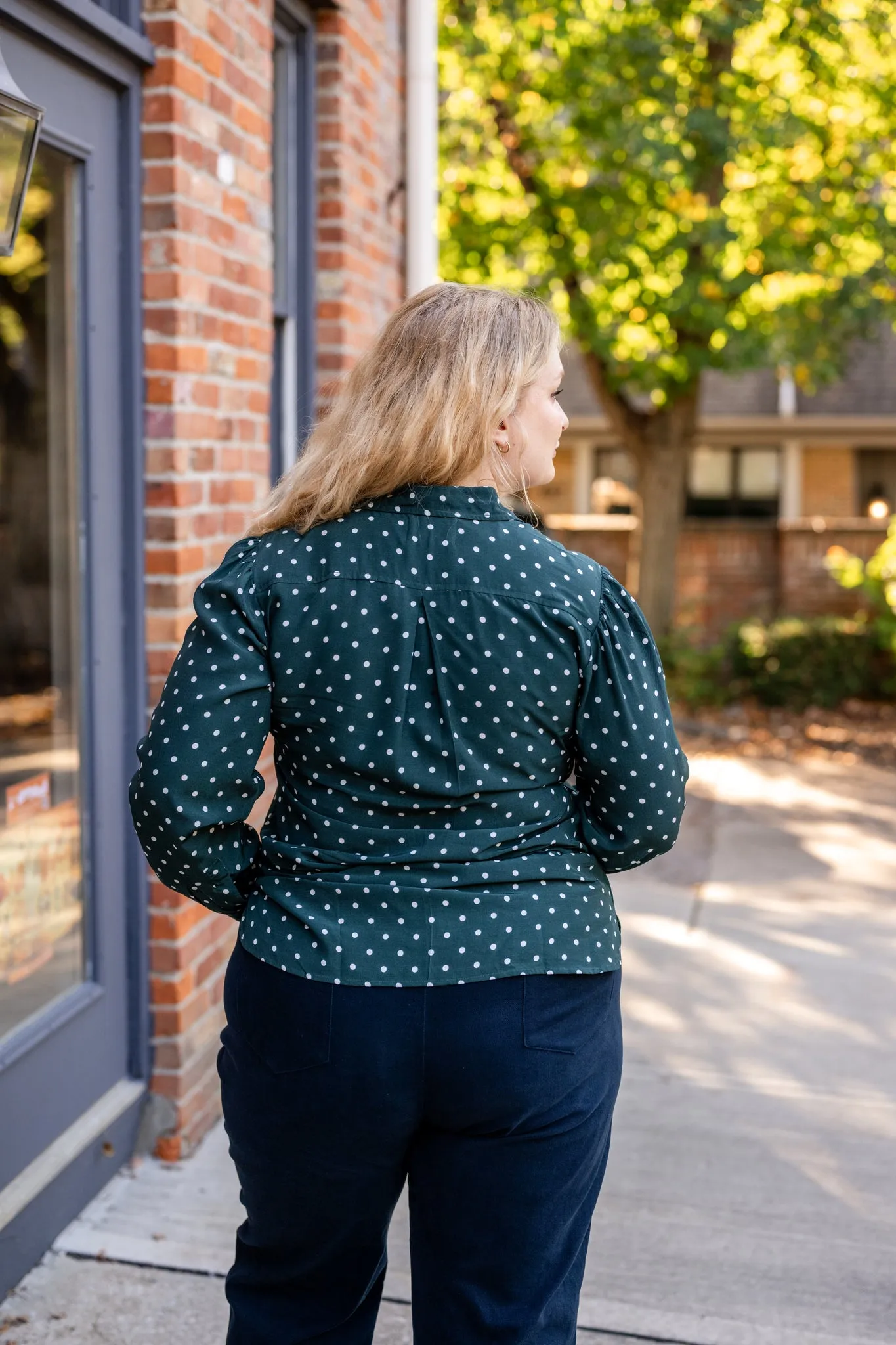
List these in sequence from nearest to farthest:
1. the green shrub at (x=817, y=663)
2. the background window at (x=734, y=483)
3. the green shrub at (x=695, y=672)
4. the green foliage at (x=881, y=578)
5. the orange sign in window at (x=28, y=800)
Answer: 1. the orange sign in window at (x=28, y=800)
2. the green foliage at (x=881, y=578)
3. the green shrub at (x=817, y=663)
4. the green shrub at (x=695, y=672)
5. the background window at (x=734, y=483)

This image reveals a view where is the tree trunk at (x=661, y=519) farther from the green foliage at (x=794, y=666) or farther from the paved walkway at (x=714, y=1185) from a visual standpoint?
the paved walkway at (x=714, y=1185)

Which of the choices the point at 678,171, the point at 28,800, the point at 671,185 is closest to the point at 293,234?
the point at 28,800

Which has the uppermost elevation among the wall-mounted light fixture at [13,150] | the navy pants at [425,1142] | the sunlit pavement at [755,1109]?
the wall-mounted light fixture at [13,150]

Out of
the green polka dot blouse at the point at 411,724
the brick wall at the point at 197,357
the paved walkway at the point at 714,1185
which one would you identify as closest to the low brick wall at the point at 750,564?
the paved walkway at the point at 714,1185

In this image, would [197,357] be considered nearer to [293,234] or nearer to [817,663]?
[293,234]

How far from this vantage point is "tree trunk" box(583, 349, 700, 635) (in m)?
12.7

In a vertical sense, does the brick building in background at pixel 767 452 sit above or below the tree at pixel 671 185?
below

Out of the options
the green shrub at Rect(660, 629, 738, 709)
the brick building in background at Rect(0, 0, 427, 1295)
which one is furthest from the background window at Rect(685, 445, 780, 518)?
the brick building in background at Rect(0, 0, 427, 1295)

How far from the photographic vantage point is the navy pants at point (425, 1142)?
5.71ft

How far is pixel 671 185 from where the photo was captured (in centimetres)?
1024

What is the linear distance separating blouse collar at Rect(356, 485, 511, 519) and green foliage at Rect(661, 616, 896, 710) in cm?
1014

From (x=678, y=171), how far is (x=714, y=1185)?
8.23 m

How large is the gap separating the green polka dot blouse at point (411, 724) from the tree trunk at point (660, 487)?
1098 centimetres

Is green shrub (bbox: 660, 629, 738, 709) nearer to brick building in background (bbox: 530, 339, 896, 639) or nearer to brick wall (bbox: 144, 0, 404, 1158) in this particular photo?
brick building in background (bbox: 530, 339, 896, 639)
